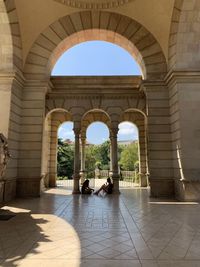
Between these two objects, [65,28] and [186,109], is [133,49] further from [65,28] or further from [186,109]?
[186,109]

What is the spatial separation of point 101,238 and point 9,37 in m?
9.75

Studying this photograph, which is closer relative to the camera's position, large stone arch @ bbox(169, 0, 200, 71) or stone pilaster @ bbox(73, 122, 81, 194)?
large stone arch @ bbox(169, 0, 200, 71)

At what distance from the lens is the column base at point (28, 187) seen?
1088 centimetres

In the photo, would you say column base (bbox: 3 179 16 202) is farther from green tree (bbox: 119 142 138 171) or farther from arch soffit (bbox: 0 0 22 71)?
green tree (bbox: 119 142 138 171)

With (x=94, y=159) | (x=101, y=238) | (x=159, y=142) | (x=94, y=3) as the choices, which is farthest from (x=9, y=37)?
(x=94, y=159)

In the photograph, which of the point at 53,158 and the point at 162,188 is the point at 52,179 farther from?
the point at 162,188

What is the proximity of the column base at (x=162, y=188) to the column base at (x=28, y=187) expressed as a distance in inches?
218

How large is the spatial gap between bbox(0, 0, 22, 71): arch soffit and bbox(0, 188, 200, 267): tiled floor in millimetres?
6650

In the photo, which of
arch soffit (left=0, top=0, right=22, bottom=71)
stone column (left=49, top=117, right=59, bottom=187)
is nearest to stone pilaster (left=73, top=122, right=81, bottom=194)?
stone column (left=49, top=117, right=59, bottom=187)

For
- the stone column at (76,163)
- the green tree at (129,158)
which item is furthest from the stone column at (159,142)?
the green tree at (129,158)

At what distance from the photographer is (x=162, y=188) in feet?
35.7

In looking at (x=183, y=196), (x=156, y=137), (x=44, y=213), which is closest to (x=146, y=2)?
(x=156, y=137)

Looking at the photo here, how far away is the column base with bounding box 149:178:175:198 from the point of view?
10.8m

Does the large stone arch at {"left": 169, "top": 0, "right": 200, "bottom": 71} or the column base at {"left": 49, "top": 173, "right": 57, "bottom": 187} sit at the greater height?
the large stone arch at {"left": 169, "top": 0, "right": 200, "bottom": 71}
